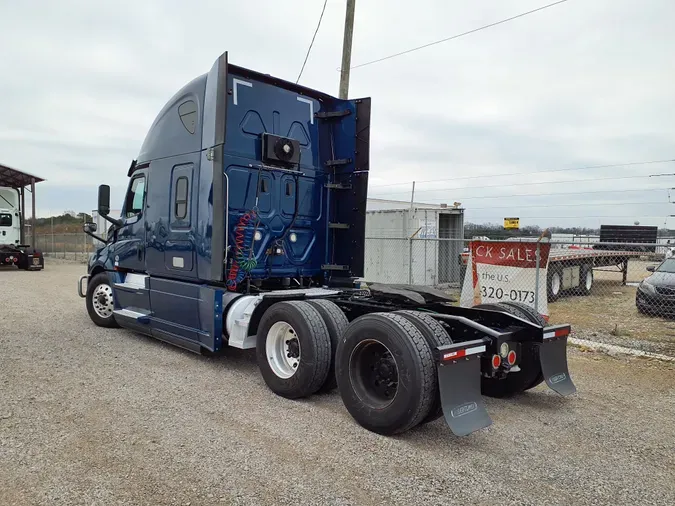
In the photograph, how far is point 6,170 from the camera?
1970cm

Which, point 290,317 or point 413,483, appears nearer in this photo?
point 413,483

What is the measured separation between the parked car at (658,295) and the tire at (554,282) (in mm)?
2389

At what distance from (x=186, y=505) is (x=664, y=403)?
185 inches

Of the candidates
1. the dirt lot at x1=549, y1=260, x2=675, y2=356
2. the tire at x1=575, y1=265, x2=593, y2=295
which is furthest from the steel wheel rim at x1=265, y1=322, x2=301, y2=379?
the tire at x1=575, y1=265, x2=593, y2=295

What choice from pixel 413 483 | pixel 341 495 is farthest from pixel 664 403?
pixel 341 495

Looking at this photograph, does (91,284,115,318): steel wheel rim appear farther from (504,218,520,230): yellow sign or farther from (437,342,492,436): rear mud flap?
(504,218,520,230): yellow sign

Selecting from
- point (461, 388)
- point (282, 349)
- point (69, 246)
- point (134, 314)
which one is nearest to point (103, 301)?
point (134, 314)

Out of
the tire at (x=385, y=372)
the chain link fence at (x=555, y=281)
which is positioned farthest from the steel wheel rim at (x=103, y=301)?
the chain link fence at (x=555, y=281)

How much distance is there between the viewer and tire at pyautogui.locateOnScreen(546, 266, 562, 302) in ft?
40.9

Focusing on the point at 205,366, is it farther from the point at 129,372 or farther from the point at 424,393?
the point at 424,393

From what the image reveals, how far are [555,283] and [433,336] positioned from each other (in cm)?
987

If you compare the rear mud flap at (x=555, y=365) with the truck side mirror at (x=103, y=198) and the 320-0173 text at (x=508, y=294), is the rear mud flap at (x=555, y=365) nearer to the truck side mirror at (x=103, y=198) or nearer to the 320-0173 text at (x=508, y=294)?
the 320-0173 text at (x=508, y=294)

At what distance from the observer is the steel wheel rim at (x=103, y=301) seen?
8.15 meters

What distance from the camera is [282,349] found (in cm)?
531
